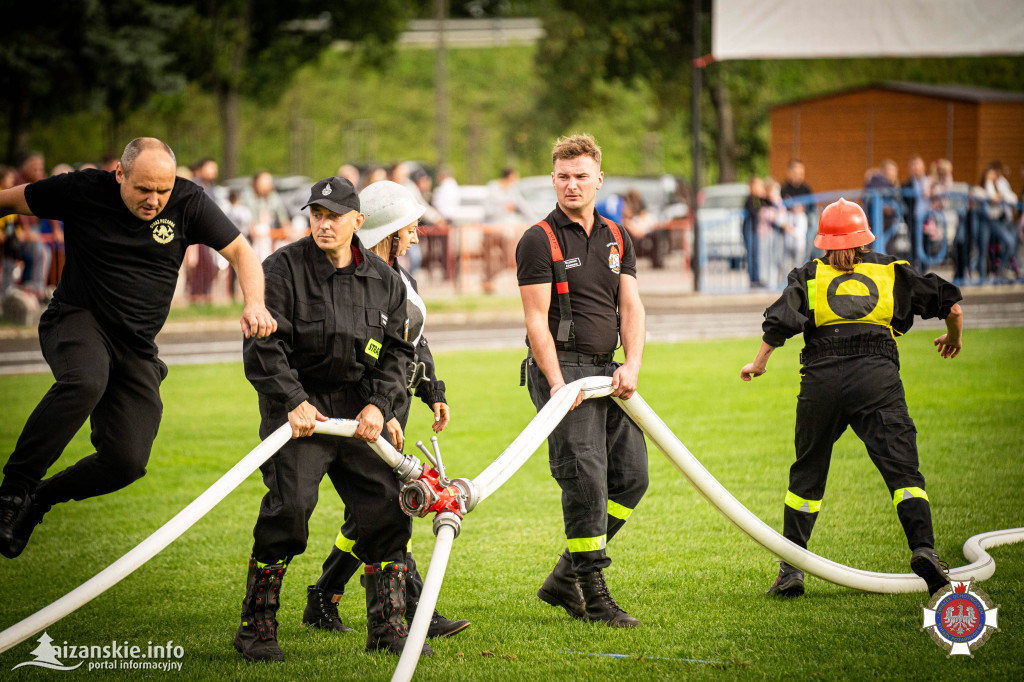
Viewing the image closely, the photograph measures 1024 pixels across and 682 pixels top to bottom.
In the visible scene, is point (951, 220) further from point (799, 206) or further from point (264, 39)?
point (264, 39)

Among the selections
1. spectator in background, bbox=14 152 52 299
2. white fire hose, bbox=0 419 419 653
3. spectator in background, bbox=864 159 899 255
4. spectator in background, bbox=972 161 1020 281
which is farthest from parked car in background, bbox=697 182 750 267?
white fire hose, bbox=0 419 419 653

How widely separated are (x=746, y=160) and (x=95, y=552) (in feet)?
120

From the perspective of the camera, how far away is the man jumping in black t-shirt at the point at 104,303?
536 centimetres

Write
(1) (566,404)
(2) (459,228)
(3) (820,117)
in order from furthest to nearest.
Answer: (3) (820,117) → (2) (459,228) → (1) (566,404)

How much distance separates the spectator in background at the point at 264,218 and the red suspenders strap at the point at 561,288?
14367 mm

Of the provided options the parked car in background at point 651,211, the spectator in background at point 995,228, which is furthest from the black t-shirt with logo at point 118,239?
the spectator in background at point 995,228

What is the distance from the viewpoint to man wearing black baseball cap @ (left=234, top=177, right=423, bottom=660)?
484 centimetres

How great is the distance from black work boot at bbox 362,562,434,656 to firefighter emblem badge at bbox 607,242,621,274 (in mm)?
1734

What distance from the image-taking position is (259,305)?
475 cm

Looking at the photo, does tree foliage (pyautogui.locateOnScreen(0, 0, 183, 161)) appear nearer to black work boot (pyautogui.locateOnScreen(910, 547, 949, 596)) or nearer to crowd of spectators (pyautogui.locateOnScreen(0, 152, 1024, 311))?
crowd of spectators (pyautogui.locateOnScreen(0, 152, 1024, 311))

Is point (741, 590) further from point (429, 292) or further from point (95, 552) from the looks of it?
point (429, 292)

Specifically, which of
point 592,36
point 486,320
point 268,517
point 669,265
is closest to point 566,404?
point 268,517

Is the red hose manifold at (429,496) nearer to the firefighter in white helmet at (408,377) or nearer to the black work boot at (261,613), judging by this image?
the firefighter in white helmet at (408,377)

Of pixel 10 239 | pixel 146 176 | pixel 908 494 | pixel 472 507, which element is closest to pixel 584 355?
pixel 472 507
